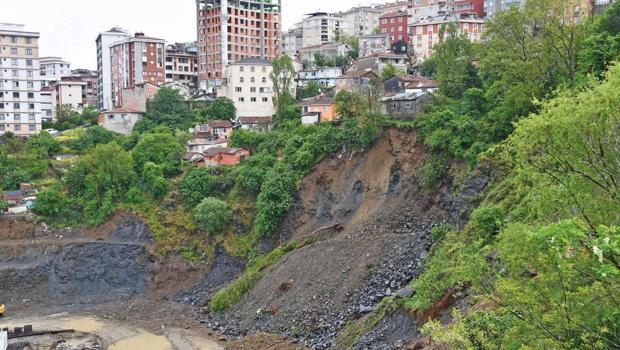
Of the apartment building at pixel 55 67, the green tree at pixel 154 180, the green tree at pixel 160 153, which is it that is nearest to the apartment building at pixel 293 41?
the apartment building at pixel 55 67

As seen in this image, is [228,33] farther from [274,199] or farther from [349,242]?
[349,242]

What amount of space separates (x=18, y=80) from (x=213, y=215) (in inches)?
1369

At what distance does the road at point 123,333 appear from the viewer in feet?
112

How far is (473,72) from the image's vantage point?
47.2 metres

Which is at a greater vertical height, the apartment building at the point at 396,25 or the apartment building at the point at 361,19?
the apartment building at the point at 361,19

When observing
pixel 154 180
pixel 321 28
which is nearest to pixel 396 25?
pixel 321 28

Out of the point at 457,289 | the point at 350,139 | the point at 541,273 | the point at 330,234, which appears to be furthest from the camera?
the point at 350,139

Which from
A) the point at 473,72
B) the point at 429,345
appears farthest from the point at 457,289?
the point at 473,72

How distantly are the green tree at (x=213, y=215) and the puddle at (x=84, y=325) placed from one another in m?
10.9

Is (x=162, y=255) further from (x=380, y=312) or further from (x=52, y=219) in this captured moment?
(x=380, y=312)

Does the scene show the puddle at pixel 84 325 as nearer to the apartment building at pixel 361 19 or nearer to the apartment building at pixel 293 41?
the apartment building at pixel 293 41

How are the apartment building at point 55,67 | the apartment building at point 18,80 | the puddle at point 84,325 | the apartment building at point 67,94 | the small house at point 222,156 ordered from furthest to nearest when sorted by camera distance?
1. the apartment building at point 55,67
2. the apartment building at point 67,94
3. the apartment building at point 18,80
4. the small house at point 222,156
5. the puddle at point 84,325

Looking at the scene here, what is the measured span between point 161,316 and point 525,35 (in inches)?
1090

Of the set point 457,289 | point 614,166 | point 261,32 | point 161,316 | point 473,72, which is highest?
point 261,32
